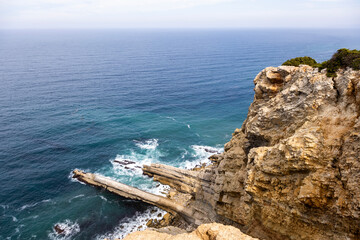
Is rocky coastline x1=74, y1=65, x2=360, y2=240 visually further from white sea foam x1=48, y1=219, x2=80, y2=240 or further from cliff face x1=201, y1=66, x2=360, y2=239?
white sea foam x1=48, y1=219, x2=80, y2=240

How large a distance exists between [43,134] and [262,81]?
63237 mm

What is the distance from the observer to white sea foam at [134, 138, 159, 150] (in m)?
64.2

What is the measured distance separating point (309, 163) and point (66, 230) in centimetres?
4163

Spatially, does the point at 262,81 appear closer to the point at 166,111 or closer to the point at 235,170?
the point at 235,170

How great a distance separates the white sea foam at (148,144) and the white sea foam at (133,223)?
21255mm

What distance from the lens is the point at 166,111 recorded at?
3339 inches

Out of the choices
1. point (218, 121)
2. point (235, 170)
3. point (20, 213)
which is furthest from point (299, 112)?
point (218, 121)

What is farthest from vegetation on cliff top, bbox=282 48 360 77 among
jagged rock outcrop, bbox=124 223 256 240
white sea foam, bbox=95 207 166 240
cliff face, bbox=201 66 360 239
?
white sea foam, bbox=95 207 166 240

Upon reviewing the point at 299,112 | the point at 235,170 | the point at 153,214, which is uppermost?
the point at 299,112

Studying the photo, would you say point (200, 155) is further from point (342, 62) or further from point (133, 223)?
point (342, 62)

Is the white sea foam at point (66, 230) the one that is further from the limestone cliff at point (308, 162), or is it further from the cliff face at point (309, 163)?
the cliff face at point (309, 163)

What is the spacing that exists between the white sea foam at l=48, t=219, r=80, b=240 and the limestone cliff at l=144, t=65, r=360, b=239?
1238 inches

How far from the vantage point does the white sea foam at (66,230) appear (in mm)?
39438

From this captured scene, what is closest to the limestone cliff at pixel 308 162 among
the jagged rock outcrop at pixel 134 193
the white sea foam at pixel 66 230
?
the jagged rock outcrop at pixel 134 193
